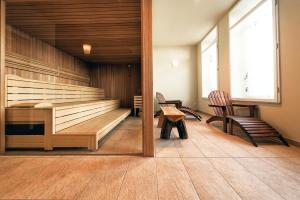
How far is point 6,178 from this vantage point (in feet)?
4.77

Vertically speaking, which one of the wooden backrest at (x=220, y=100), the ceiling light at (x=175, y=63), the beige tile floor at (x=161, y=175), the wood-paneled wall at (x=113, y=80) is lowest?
the beige tile floor at (x=161, y=175)

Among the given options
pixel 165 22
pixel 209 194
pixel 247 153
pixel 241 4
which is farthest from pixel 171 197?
pixel 165 22

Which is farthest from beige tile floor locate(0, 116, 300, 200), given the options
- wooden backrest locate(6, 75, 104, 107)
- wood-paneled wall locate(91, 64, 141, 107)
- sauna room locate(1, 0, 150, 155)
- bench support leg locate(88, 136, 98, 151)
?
wood-paneled wall locate(91, 64, 141, 107)

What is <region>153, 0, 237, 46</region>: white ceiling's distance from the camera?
3875 mm

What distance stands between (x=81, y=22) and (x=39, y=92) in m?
1.50

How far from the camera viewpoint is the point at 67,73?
188 inches

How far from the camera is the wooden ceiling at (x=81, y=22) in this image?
2428mm

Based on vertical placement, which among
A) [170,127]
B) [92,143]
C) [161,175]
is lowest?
[161,175]

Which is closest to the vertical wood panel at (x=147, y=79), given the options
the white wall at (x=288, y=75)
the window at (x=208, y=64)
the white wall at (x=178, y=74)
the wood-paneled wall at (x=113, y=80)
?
the white wall at (x=288, y=75)

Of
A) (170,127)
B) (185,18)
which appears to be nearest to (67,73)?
(170,127)

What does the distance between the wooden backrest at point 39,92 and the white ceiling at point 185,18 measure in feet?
9.38

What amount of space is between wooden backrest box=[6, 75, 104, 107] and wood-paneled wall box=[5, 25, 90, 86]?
1.55ft

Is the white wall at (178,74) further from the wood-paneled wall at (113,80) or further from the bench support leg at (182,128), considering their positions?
the bench support leg at (182,128)

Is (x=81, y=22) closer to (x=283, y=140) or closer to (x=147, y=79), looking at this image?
(x=147, y=79)
